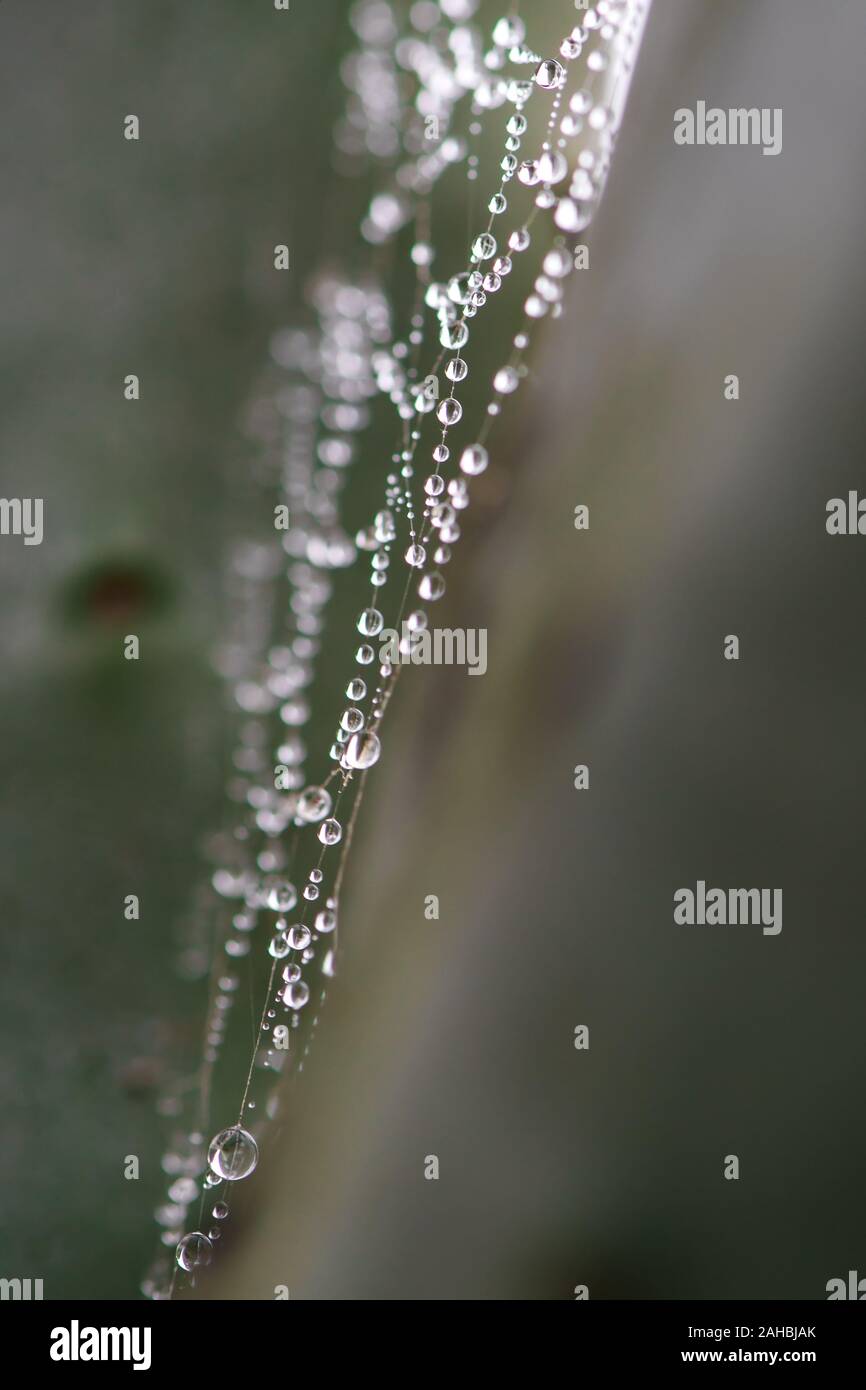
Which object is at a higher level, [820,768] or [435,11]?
[435,11]

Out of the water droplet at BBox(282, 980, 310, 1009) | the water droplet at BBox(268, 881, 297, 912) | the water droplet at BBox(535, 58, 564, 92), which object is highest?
the water droplet at BBox(535, 58, 564, 92)

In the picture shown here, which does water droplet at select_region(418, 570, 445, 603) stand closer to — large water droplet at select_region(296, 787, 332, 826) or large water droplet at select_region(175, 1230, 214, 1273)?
large water droplet at select_region(296, 787, 332, 826)

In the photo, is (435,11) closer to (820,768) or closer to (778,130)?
(778,130)

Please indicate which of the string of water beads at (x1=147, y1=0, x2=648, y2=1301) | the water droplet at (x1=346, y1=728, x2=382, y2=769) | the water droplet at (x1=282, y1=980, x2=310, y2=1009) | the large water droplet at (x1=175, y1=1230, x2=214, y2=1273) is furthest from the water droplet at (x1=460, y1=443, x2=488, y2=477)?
the large water droplet at (x1=175, y1=1230, x2=214, y2=1273)

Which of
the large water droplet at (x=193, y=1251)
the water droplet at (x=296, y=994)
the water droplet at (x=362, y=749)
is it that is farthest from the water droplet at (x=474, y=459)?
the large water droplet at (x=193, y=1251)

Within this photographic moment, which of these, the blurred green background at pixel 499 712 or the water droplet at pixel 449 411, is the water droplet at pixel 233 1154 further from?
the water droplet at pixel 449 411
